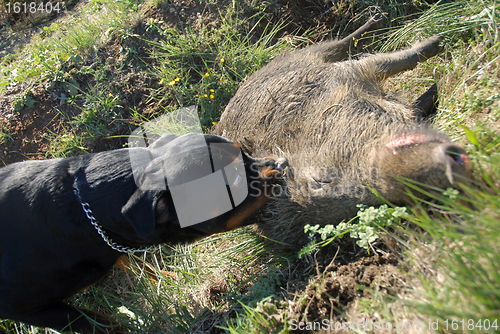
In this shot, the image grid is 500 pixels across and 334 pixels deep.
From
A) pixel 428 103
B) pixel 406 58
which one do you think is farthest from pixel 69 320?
pixel 406 58

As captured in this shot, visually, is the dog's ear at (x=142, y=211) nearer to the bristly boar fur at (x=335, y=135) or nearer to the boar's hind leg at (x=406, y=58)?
the bristly boar fur at (x=335, y=135)

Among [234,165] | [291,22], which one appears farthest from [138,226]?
[291,22]

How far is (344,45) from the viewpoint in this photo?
418 cm

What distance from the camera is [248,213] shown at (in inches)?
116

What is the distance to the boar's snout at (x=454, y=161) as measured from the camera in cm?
178

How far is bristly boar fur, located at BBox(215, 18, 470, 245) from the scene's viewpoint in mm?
2188

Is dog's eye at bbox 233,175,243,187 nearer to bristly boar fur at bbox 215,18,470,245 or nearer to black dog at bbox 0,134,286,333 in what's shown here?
black dog at bbox 0,134,286,333

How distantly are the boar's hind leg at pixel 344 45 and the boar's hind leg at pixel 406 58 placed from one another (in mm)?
582

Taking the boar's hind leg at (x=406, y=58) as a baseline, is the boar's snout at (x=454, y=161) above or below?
below

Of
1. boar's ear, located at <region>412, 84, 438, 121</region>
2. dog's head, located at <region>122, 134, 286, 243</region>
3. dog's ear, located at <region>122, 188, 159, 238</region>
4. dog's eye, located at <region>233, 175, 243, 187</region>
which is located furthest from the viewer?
boar's ear, located at <region>412, 84, 438, 121</region>

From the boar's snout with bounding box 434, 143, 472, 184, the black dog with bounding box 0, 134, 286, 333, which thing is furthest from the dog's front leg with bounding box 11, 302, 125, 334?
the boar's snout with bounding box 434, 143, 472, 184

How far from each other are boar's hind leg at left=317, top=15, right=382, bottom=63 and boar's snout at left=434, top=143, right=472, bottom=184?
2259 mm

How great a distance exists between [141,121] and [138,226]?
2.76m

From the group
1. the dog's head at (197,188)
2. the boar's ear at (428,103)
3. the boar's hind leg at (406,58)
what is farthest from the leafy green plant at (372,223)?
the boar's hind leg at (406,58)
